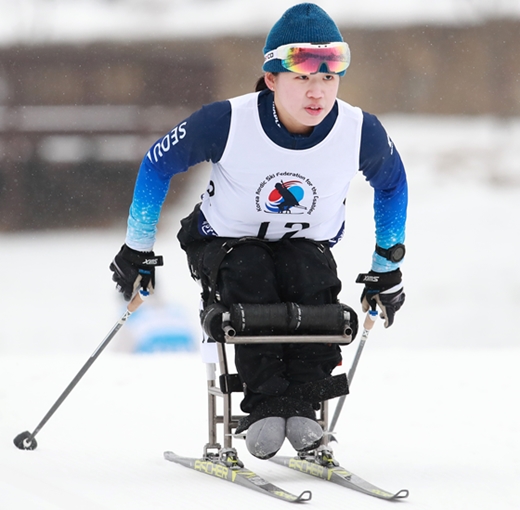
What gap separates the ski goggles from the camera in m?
2.24

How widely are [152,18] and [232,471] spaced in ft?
20.9

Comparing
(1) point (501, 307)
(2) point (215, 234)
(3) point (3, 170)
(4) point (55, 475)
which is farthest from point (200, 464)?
(3) point (3, 170)

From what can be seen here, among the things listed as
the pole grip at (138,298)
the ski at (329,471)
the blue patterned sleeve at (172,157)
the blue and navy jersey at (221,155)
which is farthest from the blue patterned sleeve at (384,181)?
the pole grip at (138,298)

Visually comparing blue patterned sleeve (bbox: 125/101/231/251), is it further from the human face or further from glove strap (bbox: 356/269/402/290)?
glove strap (bbox: 356/269/402/290)

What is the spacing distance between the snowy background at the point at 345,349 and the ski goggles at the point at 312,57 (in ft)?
3.39

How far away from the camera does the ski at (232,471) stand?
208cm

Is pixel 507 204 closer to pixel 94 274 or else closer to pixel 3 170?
pixel 94 274

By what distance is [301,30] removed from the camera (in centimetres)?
228

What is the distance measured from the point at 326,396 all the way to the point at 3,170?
5.86 metres

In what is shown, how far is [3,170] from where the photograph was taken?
7520mm

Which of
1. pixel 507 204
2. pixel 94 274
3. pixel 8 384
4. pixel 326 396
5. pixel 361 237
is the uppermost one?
pixel 507 204

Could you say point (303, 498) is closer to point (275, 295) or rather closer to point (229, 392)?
point (229, 392)

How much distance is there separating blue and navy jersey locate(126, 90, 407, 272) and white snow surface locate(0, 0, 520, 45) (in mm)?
5641

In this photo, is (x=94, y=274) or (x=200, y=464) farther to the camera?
(x=94, y=274)
